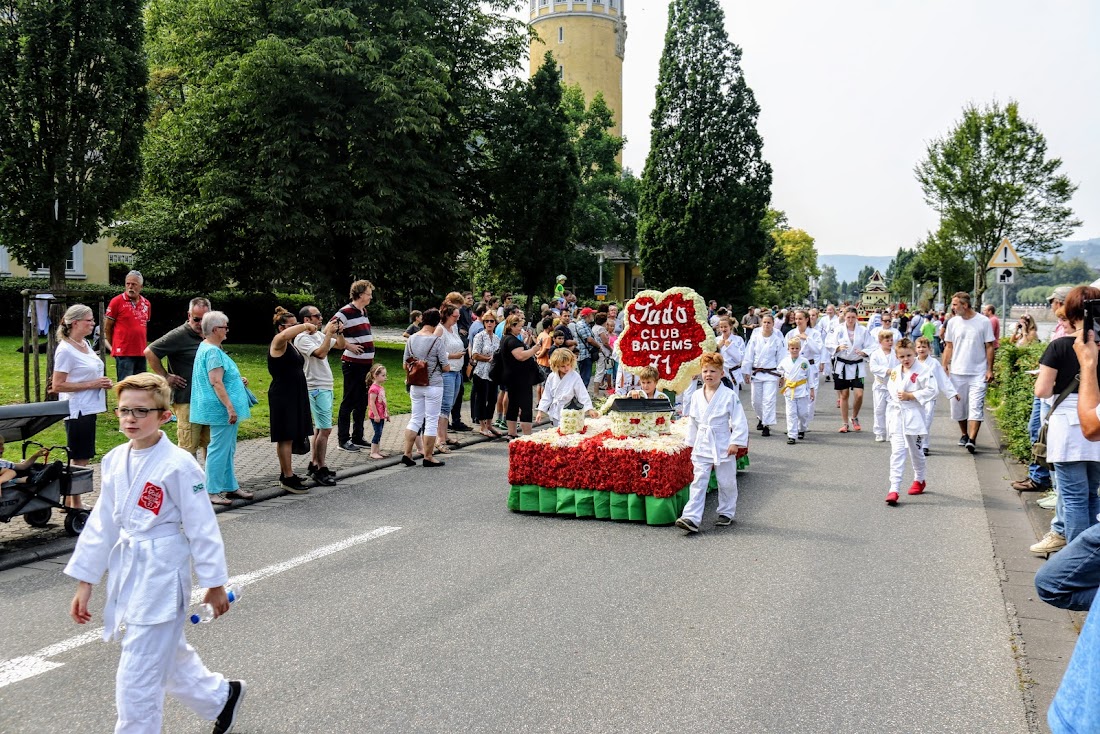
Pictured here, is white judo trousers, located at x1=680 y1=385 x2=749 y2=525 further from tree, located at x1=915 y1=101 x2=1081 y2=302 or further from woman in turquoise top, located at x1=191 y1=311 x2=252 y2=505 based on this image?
tree, located at x1=915 y1=101 x2=1081 y2=302

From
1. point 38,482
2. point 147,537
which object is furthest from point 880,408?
point 147,537

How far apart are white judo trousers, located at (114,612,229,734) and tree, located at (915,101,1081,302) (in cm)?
4092

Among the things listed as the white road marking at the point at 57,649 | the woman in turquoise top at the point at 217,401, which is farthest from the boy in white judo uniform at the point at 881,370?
the white road marking at the point at 57,649

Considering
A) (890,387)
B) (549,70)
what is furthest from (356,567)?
(549,70)

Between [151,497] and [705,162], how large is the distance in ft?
133

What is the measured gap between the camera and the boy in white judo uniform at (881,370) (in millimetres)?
12969

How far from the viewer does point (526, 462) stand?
29.1ft

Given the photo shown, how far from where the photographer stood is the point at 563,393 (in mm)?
10656

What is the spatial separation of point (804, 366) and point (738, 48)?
3287cm

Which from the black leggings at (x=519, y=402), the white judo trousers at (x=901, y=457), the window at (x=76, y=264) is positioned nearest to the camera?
the white judo trousers at (x=901, y=457)

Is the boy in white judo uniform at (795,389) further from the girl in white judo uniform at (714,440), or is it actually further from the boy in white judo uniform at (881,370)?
the girl in white judo uniform at (714,440)

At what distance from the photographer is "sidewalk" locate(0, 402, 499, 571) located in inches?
291

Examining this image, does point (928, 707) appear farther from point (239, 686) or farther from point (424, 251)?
point (424, 251)

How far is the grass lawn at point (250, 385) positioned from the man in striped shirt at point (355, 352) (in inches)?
89.6
